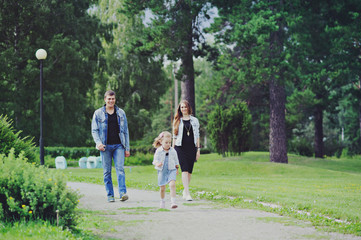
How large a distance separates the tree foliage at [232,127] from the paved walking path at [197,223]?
17.0 metres

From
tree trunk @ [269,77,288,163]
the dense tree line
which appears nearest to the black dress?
the dense tree line

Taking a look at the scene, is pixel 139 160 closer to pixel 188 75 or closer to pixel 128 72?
pixel 188 75

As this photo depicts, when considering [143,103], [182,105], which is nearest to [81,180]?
[182,105]

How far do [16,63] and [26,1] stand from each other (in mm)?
4652

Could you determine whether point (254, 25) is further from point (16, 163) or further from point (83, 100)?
point (83, 100)

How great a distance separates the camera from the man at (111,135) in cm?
898

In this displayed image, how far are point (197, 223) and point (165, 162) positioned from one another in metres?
1.83

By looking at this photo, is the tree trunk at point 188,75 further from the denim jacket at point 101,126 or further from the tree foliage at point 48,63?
the denim jacket at point 101,126

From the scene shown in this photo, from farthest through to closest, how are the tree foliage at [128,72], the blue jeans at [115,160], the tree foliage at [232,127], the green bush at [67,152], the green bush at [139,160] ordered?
1. the tree foliage at [128,72]
2. the green bush at [67,152]
3. the green bush at [139,160]
4. the tree foliage at [232,127]
5. the blue jeans at [115,160]

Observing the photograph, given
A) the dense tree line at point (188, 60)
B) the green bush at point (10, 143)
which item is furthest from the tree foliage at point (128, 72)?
the green bush at point (10, 143)

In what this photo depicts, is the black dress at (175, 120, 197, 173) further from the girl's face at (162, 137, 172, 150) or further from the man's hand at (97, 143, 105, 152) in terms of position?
the man's hand at (97, 143, 105, 152)

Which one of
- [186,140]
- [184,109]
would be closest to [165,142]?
[186,140]

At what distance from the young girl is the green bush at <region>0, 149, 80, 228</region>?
246cm

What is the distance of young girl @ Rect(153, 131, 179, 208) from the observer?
8336 millimetres
